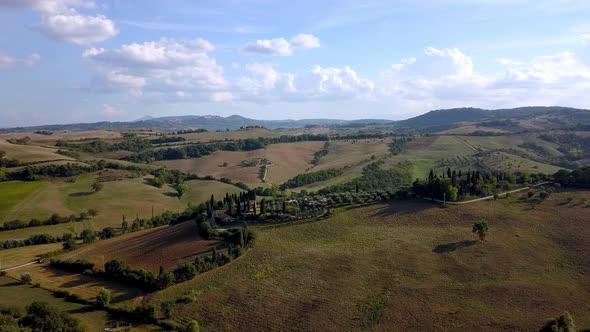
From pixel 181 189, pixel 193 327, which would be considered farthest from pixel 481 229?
pixel 181 189

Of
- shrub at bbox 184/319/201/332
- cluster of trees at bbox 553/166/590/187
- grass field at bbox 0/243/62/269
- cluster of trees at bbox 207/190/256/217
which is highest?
cluster of trees at bbox 553/166/590/187

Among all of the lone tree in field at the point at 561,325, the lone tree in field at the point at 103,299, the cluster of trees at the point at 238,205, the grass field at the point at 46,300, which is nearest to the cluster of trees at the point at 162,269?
the lone tree in field at the point at 103,299

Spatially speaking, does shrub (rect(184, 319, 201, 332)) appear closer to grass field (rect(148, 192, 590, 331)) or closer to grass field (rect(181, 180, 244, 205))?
grass field (rect(148, 192, 590, 331))

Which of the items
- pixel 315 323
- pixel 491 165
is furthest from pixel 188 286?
pixel 491 165

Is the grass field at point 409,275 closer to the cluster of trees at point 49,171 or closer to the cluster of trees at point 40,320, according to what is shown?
the cluster of trees at point 40,320

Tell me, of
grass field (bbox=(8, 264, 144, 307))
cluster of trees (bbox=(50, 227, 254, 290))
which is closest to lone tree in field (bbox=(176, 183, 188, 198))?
cluster of trees (bbox=(50, 227, 254, 290))
